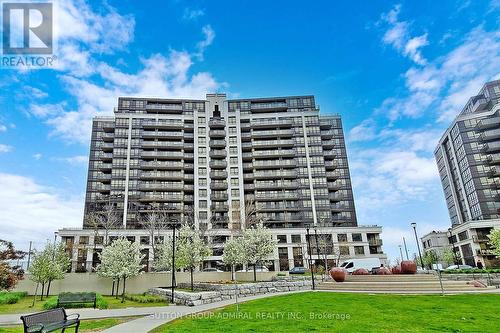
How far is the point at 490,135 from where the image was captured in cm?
7338

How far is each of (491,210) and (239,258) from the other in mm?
64643

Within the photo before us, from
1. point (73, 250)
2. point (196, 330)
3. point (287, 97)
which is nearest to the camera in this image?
point (196, 330)

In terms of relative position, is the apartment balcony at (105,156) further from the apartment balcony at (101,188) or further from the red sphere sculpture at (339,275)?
the red sphere sculpture at (339,275)

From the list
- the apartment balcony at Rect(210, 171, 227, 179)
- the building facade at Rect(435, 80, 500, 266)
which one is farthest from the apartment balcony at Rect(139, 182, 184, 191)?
the building facade at Rect(435, 80, 500, 266)

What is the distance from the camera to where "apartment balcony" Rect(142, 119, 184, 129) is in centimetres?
8106

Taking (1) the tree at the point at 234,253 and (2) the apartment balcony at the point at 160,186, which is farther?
(2) the apartment balcony at the point at 160,186

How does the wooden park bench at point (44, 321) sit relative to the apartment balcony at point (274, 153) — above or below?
below

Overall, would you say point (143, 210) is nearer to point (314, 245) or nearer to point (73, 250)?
point (73, 250)

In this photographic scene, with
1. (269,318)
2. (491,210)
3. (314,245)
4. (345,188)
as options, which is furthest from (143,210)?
(491,210)

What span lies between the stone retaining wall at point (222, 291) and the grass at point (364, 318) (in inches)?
159

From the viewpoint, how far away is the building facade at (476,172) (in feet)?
206

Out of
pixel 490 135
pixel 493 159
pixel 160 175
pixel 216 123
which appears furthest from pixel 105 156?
pixel 490 135

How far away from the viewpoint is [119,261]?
2756 centimetres

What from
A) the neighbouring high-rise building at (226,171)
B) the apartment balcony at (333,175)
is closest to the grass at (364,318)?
the neighbouring high-rise building at (226,171)
